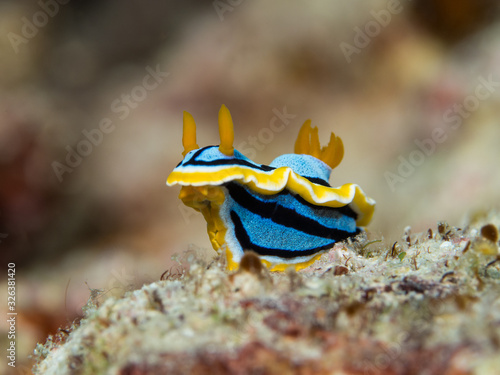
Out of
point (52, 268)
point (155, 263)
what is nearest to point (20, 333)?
point (52, 268)

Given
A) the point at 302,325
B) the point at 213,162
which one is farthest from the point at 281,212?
the point at 302,325

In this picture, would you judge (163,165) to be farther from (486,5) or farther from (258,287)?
(486,5)

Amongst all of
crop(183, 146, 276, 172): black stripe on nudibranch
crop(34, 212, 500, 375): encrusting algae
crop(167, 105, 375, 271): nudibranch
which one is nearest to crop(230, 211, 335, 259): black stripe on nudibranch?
crop(167, 105, 375, 271): nudibranch

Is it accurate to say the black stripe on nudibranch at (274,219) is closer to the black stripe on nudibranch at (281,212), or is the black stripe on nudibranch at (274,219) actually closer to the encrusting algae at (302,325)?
the black stripe on nudibranch at (281,212)

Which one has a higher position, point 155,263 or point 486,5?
point 486,5

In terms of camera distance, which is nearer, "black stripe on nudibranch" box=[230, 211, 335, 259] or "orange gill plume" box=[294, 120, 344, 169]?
"black stripe on nudibranch" box=[230, 211, 335, 259]

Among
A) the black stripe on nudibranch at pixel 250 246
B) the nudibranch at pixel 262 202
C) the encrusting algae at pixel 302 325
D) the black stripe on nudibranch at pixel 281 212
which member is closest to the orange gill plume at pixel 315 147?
the nudibranch at pixel 262 202

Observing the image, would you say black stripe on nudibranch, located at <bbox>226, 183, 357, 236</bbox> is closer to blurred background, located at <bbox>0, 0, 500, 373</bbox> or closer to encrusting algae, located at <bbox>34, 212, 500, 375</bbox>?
encrusting algae, located at <bbox>34, 212, 500, 375</bbox>
